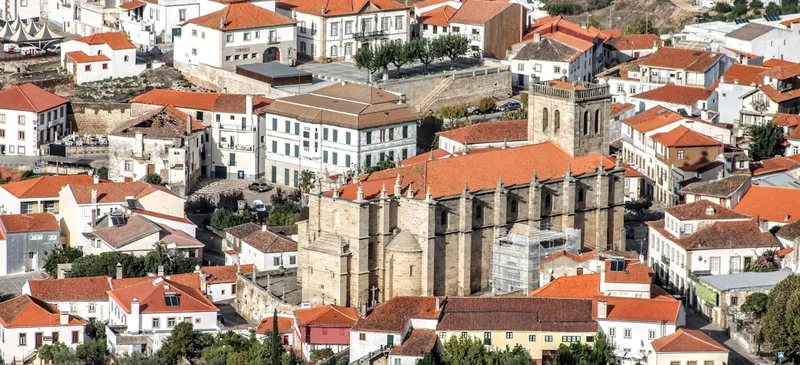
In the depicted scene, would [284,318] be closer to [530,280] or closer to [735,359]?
[530,280]

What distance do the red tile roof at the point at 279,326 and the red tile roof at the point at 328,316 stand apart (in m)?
0.79

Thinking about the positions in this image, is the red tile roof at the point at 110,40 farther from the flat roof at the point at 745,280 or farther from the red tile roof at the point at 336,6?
the flat roof at the point at 745,280

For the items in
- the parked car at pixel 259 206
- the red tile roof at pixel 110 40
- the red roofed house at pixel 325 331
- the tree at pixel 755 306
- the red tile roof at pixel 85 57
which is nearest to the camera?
the red roofed house at pixel 325 331

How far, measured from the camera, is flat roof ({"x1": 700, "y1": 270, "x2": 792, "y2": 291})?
316 feet

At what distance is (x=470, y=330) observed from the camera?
91.4 meters

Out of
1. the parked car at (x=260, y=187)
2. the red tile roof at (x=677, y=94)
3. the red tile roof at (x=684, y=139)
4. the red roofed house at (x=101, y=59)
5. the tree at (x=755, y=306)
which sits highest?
the red roofed house at (x=101, y=59)

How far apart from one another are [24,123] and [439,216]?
1476 inches

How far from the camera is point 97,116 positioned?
424 ft

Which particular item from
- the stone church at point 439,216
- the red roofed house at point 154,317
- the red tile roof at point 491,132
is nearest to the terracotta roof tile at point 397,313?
the stone church at point 439,216

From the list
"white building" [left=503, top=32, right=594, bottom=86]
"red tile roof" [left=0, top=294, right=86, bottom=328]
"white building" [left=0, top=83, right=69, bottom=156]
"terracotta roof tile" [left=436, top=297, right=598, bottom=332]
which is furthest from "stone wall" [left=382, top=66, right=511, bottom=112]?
"terracotta roof tile" [left=436, top=297, right=598, bottom=332]

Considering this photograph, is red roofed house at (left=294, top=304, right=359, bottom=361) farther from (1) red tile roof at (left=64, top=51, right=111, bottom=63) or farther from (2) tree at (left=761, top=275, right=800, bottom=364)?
(1) red tile roof at (left=64, top=51, right=111, bottom=63)

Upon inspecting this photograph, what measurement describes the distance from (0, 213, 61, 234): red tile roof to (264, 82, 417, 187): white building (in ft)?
48.3

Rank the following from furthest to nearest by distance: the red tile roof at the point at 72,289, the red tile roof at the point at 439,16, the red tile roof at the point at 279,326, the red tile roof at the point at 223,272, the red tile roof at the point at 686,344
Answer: the red tile roof at the point at 439,16, the red tile roof at the point at 223,272, the red tile roof at the point at 72,289, the red tile roof at the point at 279,326, the red tile roof at the point at 686,344

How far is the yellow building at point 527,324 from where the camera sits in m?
91.2
